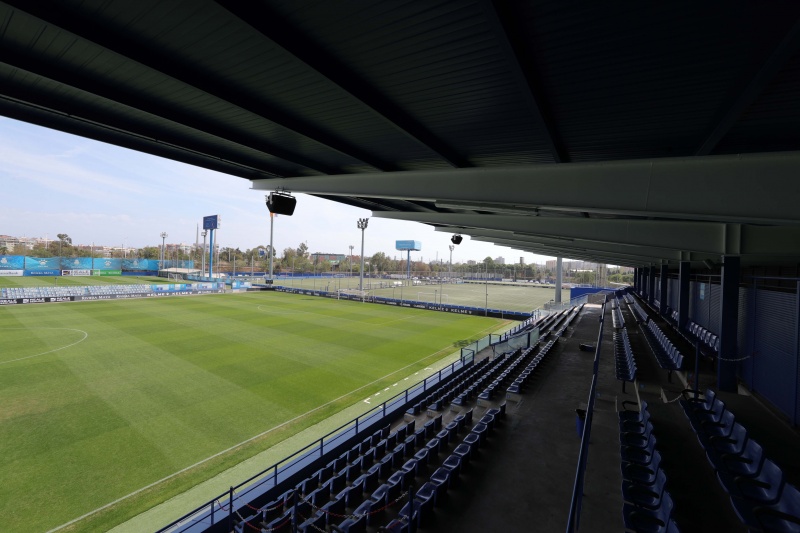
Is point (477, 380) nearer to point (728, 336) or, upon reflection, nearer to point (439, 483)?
point (728, 336)

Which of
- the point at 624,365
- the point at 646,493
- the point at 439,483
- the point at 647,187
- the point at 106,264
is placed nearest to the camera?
the point at 646,493

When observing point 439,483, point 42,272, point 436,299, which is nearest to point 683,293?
point 439,483

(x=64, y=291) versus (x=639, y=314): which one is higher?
(x=639, y=314)

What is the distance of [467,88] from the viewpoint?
4.85m

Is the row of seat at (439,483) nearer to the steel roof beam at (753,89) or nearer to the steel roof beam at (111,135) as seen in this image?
the steel roof beam at (753,89)

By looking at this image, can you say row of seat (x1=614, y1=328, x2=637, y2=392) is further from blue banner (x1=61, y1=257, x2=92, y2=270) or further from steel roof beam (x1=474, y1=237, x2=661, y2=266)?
blue banner (x1=61, y1=257, x2=92, y2=270)

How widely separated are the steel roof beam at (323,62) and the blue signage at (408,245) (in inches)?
5070

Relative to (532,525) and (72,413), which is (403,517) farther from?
(72,413)

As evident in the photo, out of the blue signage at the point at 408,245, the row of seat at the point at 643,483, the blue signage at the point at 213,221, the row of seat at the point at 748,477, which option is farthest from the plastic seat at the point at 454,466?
the blue signage at the point at 408,245

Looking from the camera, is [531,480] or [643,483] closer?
[643,483]

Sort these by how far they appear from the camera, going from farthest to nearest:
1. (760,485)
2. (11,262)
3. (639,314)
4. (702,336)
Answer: (11,262) < (639,314) < (702,336) < (760,485)

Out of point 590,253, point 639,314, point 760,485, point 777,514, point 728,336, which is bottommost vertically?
point 760,485

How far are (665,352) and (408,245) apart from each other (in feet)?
406

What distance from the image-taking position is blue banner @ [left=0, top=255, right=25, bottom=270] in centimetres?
6800
